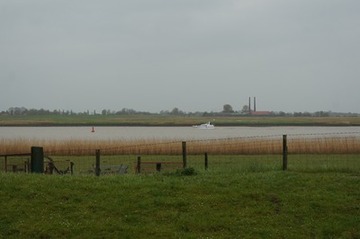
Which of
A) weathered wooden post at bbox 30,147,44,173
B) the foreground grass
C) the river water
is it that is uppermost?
weathered wooden post at bbox 30,147,44,173

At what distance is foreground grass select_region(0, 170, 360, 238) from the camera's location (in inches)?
315

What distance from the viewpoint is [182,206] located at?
916 cm

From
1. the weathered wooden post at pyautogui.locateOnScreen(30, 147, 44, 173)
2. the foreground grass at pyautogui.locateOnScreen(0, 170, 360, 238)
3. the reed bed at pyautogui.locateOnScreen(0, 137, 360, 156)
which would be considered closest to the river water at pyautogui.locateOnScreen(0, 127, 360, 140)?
the reed bed at pyautogui.locateOnScreen(0, 137, 360, 156)

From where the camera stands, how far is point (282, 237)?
777cm

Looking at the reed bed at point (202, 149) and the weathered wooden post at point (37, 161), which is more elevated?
the weathered wooden post at point (37, 161)

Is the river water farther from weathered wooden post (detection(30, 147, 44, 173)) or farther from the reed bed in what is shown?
weathered wooden post (detection(30, 147, 44, 173))

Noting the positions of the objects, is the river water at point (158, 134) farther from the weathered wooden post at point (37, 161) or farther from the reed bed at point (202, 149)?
the weathered wooden post at point (37, 161)

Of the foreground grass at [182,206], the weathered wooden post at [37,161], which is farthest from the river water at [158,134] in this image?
the foreground grass at [182,206]

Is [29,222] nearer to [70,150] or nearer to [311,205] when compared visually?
[311,205]

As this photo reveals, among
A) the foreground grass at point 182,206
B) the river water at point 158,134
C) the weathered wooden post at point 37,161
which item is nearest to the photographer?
the foreground grass at point 182,206

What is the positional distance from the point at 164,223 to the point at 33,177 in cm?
405

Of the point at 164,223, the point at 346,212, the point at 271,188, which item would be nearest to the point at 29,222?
the point at 164,223

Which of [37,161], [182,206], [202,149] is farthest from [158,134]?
[182,206]

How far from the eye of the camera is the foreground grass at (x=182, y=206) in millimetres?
8008
